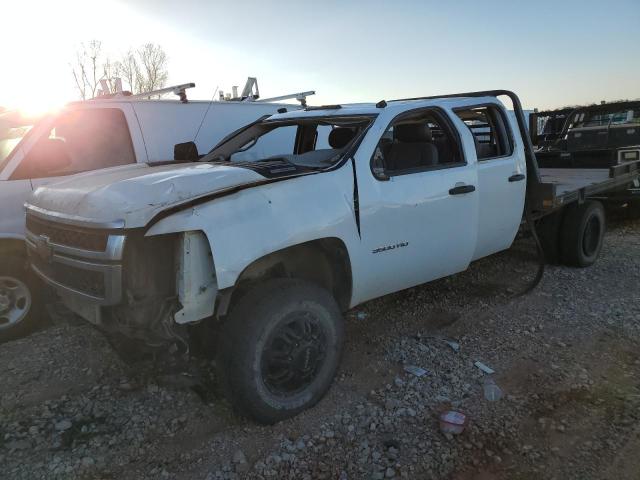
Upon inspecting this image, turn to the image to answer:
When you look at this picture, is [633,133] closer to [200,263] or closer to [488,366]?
[488,366]

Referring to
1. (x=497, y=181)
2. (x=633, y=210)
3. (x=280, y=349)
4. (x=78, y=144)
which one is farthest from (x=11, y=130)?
(x=633, y=210)

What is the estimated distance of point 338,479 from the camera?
2566 mm

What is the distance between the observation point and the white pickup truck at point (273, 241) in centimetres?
270

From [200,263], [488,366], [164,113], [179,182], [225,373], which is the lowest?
[488,366]

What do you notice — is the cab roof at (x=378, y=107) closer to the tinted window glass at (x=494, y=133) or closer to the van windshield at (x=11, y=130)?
the tinted window glass at (x=494, y=133)

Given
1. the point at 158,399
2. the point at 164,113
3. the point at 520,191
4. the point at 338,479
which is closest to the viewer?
the point at 338,479

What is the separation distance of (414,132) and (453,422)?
97.2 inches

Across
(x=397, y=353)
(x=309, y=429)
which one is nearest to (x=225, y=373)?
(x=309, y=429)

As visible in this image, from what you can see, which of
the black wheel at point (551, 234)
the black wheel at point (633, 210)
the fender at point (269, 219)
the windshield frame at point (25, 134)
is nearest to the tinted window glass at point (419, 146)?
the fender at point (269, 219)

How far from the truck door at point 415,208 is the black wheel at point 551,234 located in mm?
2154

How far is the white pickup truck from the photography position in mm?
2697

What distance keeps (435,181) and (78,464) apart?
2.99m

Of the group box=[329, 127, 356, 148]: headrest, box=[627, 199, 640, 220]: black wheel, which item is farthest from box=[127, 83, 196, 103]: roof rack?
box=[627, 199, 640, 220]: black wheel

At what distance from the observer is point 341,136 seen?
4293mm
